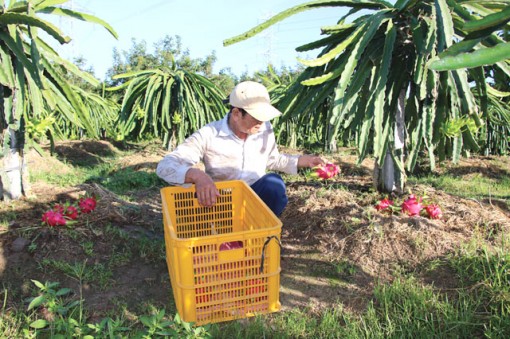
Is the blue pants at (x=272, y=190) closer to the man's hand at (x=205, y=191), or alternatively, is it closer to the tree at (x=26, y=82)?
the man's hand at (x=205, y=191)

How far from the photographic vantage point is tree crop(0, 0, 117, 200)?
293cm

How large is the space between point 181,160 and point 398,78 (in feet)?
5.49

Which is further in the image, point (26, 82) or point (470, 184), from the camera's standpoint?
point (470, 184)

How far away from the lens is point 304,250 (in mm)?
2973

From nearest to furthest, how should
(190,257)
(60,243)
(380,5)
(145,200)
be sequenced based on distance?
1. (190,257)
2. (60,243)
3. (380,5)
4. (145,200)

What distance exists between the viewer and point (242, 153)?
2.90 m

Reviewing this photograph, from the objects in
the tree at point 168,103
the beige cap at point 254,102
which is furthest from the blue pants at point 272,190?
the tree at point 168,103

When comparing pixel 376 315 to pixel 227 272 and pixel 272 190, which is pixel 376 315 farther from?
pixel 272 190

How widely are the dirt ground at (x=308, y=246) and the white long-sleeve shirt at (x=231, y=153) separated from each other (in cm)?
57

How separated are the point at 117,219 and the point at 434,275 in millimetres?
2325

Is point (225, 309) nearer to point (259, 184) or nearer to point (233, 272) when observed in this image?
point (233, 272)

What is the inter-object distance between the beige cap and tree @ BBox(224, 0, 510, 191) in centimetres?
36

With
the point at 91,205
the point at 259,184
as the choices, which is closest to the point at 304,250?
the point at 259,184

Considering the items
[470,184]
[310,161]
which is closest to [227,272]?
[310,161]
